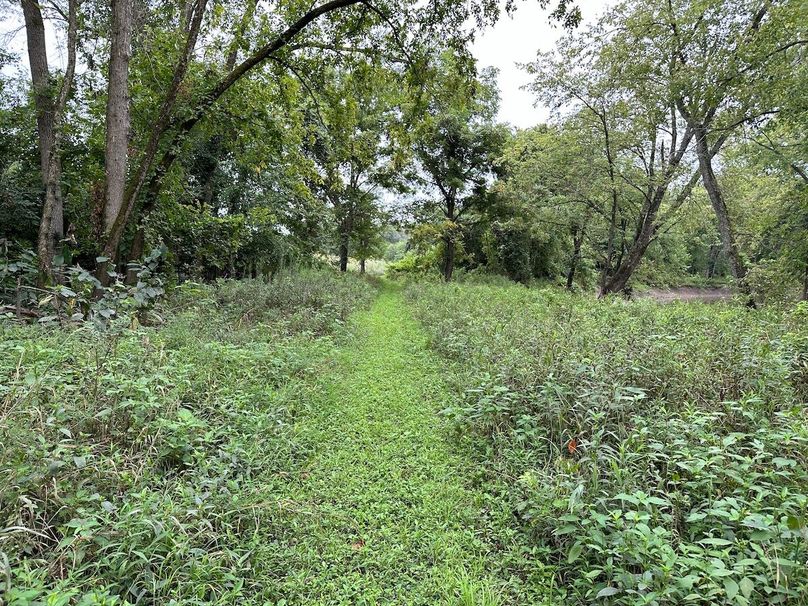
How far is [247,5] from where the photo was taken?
6793 millimetres

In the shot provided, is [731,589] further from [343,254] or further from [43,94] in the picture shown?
[343,254]

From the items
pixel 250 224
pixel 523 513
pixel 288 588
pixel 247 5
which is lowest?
pixel 288 588

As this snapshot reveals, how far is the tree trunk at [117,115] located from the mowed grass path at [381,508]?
463 cm

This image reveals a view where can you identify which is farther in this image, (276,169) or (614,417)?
(276,169)

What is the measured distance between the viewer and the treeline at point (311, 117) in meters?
6.18

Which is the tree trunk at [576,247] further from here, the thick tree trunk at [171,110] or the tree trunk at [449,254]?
the thick tree trunk at [171,110]

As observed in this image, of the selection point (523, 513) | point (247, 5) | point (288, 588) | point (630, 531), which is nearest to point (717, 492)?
point (630, 531)

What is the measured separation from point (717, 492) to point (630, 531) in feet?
2.82

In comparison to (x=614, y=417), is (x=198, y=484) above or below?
below

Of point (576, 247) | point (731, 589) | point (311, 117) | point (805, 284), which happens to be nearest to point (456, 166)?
point (576, 247)

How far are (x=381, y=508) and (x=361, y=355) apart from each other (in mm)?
3779

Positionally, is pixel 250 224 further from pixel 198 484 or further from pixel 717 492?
pixel 717 492

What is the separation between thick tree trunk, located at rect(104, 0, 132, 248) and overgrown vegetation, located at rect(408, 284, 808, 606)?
245 inches

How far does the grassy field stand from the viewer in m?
1.84
